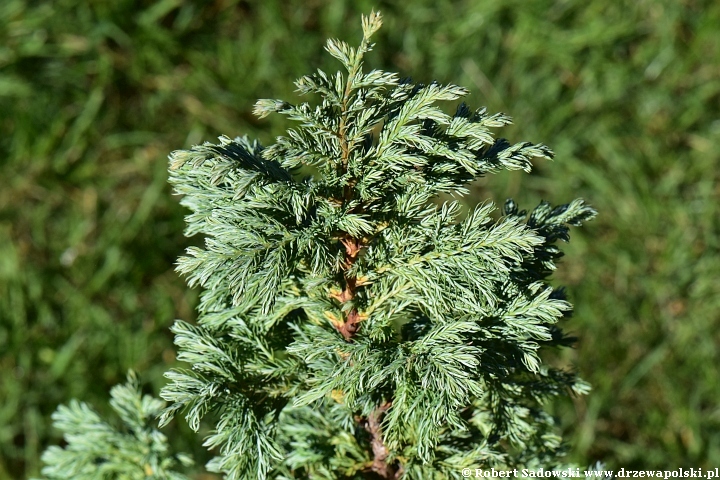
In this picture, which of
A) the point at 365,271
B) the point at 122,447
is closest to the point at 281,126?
the point at 122,447

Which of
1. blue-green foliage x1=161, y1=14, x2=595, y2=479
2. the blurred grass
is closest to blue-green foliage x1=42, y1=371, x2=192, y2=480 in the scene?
blue-green foliage x1=161, y1=14, x2=595, y2=479

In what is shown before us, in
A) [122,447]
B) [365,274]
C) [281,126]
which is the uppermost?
[281,126]

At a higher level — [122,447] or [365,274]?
[365,274]

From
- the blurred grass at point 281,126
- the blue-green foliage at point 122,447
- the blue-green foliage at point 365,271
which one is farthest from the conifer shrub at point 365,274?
the blurred grass at point 281,126

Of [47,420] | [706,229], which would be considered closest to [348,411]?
[47,420]

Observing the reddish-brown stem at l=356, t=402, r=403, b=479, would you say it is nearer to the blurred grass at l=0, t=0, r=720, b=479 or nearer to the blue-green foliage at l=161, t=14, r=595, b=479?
the blue-green foliage at l=161, t=14, r=595, b=479

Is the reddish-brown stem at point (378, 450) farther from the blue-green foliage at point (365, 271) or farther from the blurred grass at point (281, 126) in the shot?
the blurred grass at point (281, 126)

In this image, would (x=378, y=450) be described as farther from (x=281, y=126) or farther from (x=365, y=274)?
(x=281, y=126)
